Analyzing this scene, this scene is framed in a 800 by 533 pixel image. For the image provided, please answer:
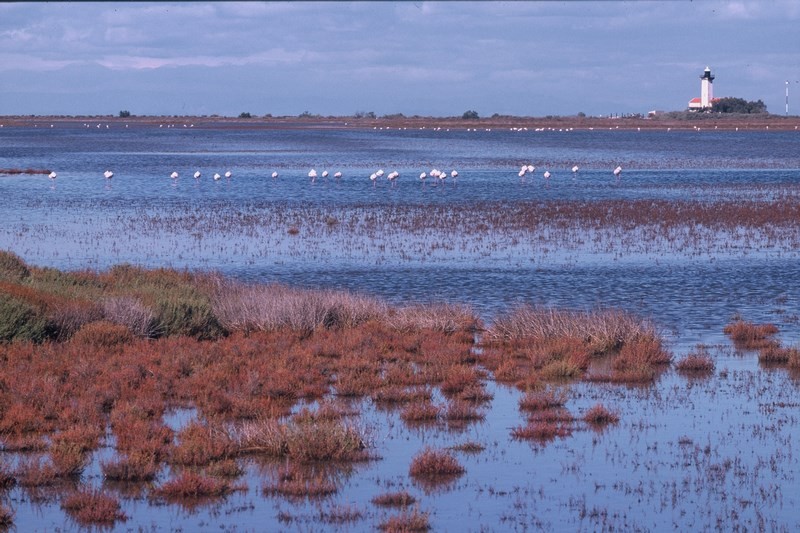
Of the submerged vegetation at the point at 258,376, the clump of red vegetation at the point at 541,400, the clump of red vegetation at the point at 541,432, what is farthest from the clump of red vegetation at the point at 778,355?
the clump of red vegetation at the point at 541,432

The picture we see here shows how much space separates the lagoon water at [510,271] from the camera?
11227mm

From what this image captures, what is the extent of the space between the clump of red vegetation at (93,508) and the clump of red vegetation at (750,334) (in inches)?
435

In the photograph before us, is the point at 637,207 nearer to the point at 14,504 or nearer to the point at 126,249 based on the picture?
the point at 126,249

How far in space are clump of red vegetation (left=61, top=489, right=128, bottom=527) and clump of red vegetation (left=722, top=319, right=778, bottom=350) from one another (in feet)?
36.3

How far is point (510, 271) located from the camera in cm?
2594

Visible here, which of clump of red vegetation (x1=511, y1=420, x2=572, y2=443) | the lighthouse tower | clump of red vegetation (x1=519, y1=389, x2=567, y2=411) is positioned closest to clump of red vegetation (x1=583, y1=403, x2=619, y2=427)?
clump of red vegetation (x1=511, y1=420, x2=572, y2=443)

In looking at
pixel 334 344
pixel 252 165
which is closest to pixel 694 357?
pixel 334 344

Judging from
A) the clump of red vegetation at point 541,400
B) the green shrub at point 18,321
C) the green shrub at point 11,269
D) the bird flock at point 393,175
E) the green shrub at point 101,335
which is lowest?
the clump of red vegetation at point 541,400

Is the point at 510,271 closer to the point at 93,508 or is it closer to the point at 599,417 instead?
the point at 599,417

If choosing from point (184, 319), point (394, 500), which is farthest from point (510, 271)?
point (394, 500)

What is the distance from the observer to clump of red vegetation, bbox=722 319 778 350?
1850cm

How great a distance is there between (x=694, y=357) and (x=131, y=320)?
8.27 meters

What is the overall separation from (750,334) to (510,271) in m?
7.70

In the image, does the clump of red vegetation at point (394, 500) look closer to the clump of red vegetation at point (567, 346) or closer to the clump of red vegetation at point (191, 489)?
the clump of red vegetation at point (191, 489)
